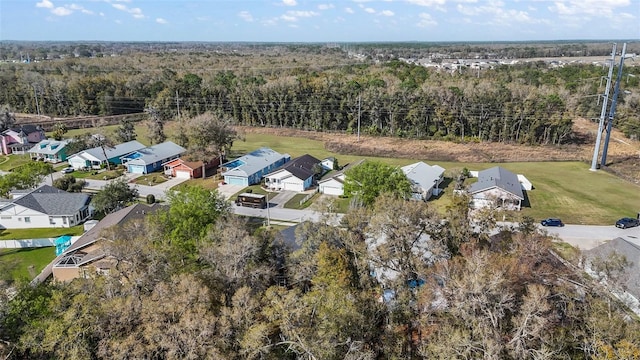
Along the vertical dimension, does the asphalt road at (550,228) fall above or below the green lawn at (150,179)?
above

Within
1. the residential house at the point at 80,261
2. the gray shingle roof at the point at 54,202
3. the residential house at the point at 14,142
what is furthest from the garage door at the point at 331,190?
the residential house at the point at 14,142

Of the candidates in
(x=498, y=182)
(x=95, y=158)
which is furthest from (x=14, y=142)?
(x=498, y=182)

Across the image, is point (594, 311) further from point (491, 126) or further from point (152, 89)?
point (152, 89)

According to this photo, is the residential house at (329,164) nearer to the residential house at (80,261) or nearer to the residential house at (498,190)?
the residential house at (498,190)

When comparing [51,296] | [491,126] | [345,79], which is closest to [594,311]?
[51,296]

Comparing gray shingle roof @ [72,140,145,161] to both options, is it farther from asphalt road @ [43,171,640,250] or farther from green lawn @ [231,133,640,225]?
green lawn @ [231,133,640,225]

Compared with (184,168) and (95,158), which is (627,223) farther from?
(95,158)
